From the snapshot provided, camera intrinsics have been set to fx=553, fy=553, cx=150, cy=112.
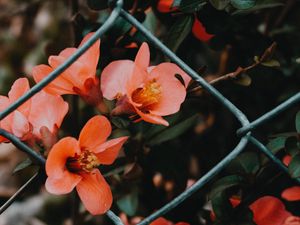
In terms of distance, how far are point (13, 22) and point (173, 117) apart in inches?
70.0

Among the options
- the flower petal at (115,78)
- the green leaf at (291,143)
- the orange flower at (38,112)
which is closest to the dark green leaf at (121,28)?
the flower petal at (115,78)

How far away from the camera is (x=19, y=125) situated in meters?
0.82

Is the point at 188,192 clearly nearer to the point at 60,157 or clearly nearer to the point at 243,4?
the point at 60,157

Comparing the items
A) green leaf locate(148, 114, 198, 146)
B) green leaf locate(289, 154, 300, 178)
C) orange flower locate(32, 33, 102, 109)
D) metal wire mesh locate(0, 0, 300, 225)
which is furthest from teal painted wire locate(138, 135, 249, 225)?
green leaf locate(148, 114, 198, 146)

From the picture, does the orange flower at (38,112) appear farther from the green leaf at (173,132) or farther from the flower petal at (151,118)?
the green leaf at (173,132)

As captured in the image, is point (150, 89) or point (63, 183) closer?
point (63, 183)

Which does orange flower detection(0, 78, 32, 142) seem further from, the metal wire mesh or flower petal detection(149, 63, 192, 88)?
flower petal detection(149, 63, 192, 88)

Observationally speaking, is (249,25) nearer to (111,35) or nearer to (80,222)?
(111,35)

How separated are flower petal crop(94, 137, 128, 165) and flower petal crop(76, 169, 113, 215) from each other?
0.02 meters

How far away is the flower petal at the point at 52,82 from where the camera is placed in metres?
0.86

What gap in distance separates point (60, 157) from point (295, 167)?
383 millimetres

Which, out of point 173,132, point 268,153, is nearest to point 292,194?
point 268,153

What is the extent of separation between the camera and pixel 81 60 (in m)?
0.89

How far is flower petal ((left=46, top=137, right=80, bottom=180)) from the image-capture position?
76 centimetres
